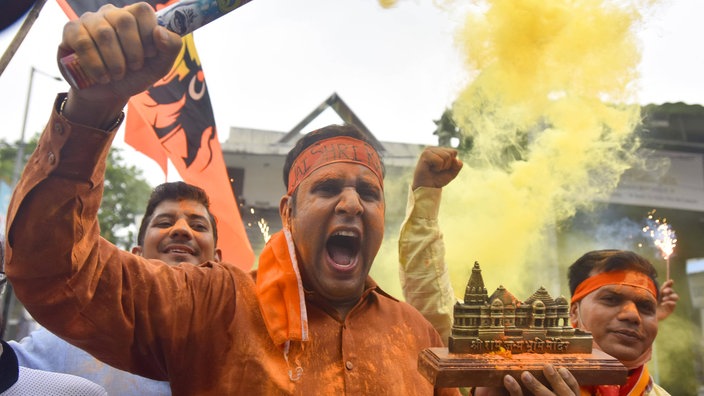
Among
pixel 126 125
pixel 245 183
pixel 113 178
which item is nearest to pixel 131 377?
pixel 126 125

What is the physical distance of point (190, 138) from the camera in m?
5.09

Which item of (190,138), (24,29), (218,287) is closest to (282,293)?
(218,287)

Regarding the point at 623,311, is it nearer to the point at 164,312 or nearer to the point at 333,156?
the point at 333,156

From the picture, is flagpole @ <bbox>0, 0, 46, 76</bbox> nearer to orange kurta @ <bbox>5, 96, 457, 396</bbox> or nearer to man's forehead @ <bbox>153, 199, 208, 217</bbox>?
orange kurta @ <bbox>5, 96, 457, 396</bbox>

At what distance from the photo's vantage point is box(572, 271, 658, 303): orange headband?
2.95m

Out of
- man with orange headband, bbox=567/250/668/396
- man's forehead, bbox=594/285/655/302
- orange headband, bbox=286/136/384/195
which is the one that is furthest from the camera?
man's forehead, bbox=594/285/655/302

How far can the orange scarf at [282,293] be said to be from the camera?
77.5 inches

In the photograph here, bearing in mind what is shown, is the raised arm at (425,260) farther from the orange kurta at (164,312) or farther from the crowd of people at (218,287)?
the orange kurta at (164,312)

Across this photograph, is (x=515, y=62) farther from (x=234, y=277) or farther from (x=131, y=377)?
(x=131, y=377)

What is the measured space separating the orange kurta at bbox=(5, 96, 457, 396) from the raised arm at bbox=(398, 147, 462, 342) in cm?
91

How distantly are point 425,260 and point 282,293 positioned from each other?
5.20 feet

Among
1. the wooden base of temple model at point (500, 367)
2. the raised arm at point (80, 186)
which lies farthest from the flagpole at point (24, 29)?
the wooden base of temple model at point (500, 367)

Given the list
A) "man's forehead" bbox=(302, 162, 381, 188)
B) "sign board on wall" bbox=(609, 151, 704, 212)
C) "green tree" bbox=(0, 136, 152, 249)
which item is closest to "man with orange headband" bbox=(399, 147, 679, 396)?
"man's forehead" bbox=(302, 162, 381, 188)

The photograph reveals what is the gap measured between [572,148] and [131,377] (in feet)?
A: 13.8
